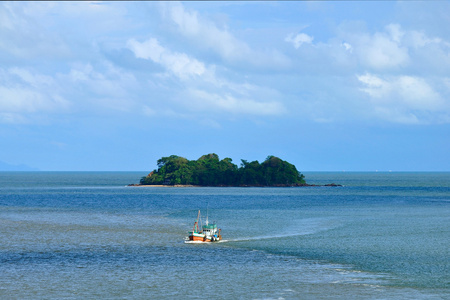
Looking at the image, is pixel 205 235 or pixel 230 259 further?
pixel 205 235

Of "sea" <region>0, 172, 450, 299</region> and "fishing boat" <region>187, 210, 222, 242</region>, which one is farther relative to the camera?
"fishing boat" <region>187, 210, 222, 242</region>

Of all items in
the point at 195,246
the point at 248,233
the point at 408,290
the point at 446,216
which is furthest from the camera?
the point at 446,216

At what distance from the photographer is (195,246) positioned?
209 feet

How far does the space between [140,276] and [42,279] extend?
7.40m

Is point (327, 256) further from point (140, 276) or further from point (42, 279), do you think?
point (42, 279)

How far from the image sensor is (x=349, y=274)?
4650 centimetres

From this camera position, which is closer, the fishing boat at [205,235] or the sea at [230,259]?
the sea at [230,259]

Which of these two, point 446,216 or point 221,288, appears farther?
point 446,216

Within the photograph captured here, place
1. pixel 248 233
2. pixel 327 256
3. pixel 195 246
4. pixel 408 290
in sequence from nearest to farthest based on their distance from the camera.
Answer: pixel 408 290
pixel 327 256
pixel 195 246
pixel 248 233

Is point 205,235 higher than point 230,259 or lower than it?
higher

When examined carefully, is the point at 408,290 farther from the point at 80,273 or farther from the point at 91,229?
the point at 91,229

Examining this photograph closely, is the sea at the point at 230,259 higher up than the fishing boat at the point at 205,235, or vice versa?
the fishing boat at the point at 205,235

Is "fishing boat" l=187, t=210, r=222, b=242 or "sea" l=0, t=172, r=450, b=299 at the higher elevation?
"fishing boat" l=187, t=210, r=222, b=242

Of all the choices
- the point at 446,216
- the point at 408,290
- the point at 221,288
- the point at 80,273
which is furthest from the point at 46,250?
the point at 446,216
